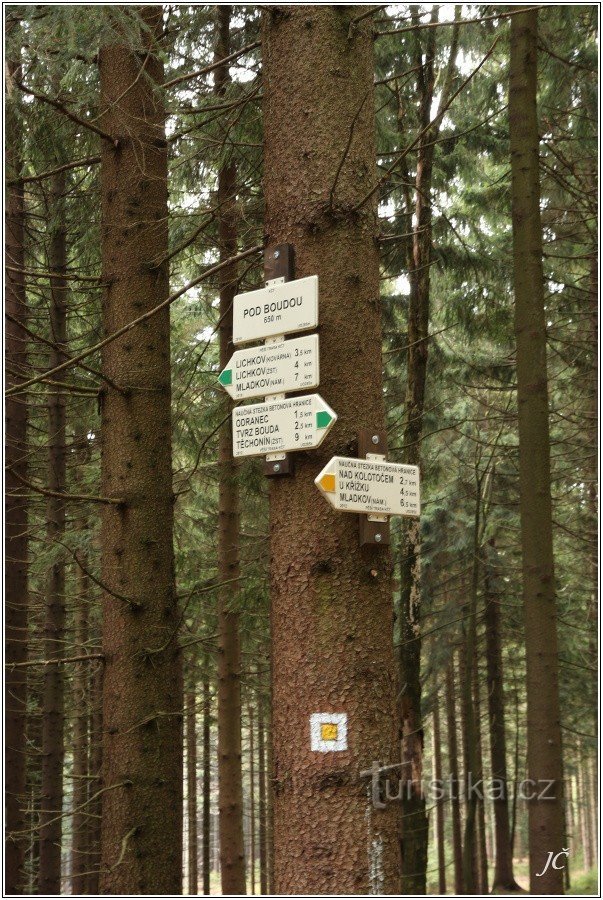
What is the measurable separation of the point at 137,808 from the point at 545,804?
295 centimetres

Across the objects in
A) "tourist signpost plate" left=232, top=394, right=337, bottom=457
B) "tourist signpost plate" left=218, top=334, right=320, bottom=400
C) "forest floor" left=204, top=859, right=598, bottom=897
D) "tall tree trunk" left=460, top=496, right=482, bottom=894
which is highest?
"tourist signpost plate" left=218, top=334, right=320, bottom=400

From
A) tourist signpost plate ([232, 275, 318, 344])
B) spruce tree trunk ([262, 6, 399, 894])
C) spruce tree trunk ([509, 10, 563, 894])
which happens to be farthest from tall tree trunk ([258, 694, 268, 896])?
tourist signpost plate ([232, 275, 318, 344])

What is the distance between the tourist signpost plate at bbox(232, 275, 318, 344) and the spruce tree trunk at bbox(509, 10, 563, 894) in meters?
3.87

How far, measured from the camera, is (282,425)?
337cm

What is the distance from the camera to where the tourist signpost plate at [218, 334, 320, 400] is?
11.0ft

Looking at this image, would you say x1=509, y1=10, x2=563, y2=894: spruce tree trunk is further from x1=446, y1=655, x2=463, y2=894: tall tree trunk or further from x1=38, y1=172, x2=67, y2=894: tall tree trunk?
x1=446, y1=655, x2=463, y2=894: tall tree trunk

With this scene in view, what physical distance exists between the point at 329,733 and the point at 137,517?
8.80ft

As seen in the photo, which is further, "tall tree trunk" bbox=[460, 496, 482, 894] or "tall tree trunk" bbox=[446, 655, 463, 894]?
"tall tree trunk" bbox=[446, 655, 463, 894]

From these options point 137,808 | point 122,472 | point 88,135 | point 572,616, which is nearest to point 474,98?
point 88,135

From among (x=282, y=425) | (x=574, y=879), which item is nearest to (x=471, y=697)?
(x=282, y=425)

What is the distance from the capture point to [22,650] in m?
9.86

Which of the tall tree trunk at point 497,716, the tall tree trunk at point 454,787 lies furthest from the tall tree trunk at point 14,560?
the tall tree trunk at point 454,787

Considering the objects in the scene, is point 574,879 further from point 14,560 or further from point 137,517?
point 137,517

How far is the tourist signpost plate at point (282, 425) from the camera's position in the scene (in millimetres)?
3257
